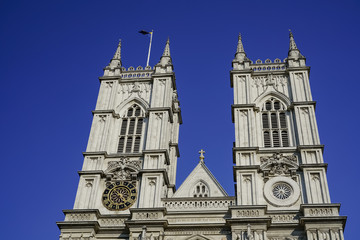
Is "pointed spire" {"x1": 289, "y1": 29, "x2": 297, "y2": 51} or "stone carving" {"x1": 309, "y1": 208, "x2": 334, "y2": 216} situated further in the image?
"pointed spire" {"x1": 289, "y1": 29, "x2": 297, "y2": 51}

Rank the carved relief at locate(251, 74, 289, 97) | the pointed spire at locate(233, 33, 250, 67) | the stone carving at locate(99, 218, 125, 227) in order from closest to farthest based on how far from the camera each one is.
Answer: the stone carving at locate(99, 218, 125, 227) < the carved relief at locate(251, 74, 289, 97) < the pointed spire at locate(233, 33, 250, 67)

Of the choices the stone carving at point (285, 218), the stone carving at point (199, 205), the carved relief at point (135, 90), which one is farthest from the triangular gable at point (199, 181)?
the carved relief at point (135, 90)

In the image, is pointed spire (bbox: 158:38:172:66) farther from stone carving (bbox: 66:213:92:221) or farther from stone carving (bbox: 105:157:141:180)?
stone carving (bbox: 66:213:92:221)

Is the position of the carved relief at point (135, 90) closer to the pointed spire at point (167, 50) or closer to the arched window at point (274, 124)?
the pointed spire at point (167, 50)

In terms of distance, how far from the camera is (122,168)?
30.3 m

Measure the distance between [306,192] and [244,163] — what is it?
420cm

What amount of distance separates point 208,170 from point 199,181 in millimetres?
1042

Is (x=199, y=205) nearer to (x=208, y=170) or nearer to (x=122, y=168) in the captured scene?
(x=208, y=170)

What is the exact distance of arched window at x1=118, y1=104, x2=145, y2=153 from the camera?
1260 inches

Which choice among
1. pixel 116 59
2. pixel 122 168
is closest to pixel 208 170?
pixel 122 168

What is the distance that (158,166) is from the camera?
30047 millimetres

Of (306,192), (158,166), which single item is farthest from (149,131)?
(306,192)

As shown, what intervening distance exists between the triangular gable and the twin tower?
0.06m

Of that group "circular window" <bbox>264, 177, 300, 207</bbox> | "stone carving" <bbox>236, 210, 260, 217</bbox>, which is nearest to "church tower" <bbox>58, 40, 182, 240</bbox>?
"stone carving" <bbox>236, 210, 260, 217</bbox>
